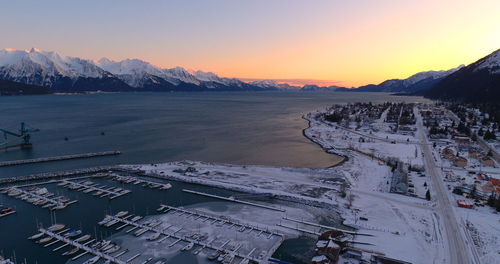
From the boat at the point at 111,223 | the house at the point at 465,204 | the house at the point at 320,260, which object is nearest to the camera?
the house at the point at 320,260

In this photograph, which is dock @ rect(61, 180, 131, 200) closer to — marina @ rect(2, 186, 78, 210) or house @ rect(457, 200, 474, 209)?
marina @ rect(2, 186, 78, 210)

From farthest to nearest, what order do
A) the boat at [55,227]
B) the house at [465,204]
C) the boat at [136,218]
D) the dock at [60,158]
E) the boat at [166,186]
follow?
the dock at [60,158]
the boat at [166,186]
the house at [465,204]
the boat at [136,218]
the boat at [55,227]

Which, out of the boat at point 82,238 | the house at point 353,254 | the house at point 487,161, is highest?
the house at point 487,161

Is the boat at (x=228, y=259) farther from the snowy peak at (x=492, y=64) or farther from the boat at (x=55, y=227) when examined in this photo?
the snowy peak at (x=492, y=64)

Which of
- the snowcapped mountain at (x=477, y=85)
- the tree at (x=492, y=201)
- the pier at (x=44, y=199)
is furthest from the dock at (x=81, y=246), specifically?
the snowcapped mountain at (x=477, y=85)

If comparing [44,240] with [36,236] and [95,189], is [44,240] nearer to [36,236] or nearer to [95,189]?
[36,236]

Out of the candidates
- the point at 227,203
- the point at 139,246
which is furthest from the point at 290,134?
the point at 139,246
